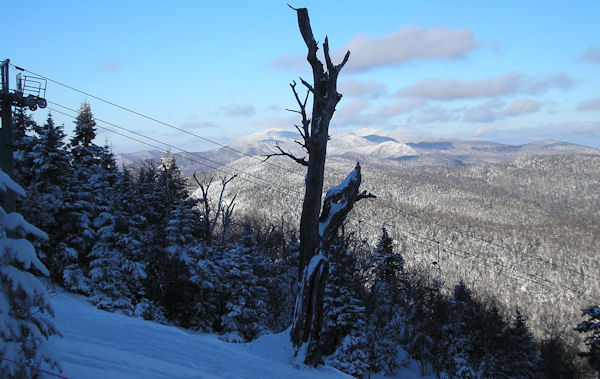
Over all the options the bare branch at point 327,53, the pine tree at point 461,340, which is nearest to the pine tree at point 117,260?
the bare branch at point 327,53

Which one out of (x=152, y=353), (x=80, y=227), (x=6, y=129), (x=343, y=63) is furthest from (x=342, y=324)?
(x=6, y=129)

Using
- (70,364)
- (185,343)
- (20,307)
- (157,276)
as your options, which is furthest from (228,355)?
(157,276)

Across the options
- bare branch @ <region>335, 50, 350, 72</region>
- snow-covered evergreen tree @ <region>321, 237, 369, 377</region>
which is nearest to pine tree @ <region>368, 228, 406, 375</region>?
snow-covered evergreen tree @ <region>321, 237, 369, 377</region>

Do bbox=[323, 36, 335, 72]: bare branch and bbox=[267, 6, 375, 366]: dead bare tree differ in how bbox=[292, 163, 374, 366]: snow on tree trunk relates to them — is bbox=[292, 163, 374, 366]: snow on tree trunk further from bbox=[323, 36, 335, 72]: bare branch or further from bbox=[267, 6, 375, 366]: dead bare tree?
bbox=[323, 36, 335, 72]: bare branch

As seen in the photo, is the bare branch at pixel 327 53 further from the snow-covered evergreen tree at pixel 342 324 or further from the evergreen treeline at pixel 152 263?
the snow-covered evergreen tree at pixel 342 324

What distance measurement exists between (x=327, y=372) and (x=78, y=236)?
17819 millimetres

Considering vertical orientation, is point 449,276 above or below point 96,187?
below

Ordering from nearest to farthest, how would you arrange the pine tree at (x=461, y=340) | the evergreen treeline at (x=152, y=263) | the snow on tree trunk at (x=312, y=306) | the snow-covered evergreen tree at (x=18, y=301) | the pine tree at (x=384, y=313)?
the snow-covered evergreen tree at (x=18, y=301) < the snow on tree trunk at (x=312, y=306) < the evergreen treeline at (x=152, y=263) < the pine tree at (x=461, y=340) < the pine tree at (x=384, y=313)

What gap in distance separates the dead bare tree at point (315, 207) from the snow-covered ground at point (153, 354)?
622 mm

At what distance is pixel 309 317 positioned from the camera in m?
8.78

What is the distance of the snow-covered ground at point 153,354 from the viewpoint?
6027 millimetres

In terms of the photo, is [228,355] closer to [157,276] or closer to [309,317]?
[309,317]

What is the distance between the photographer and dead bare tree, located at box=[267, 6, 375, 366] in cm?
879

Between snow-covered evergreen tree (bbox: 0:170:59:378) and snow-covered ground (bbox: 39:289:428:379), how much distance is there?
1131mm
